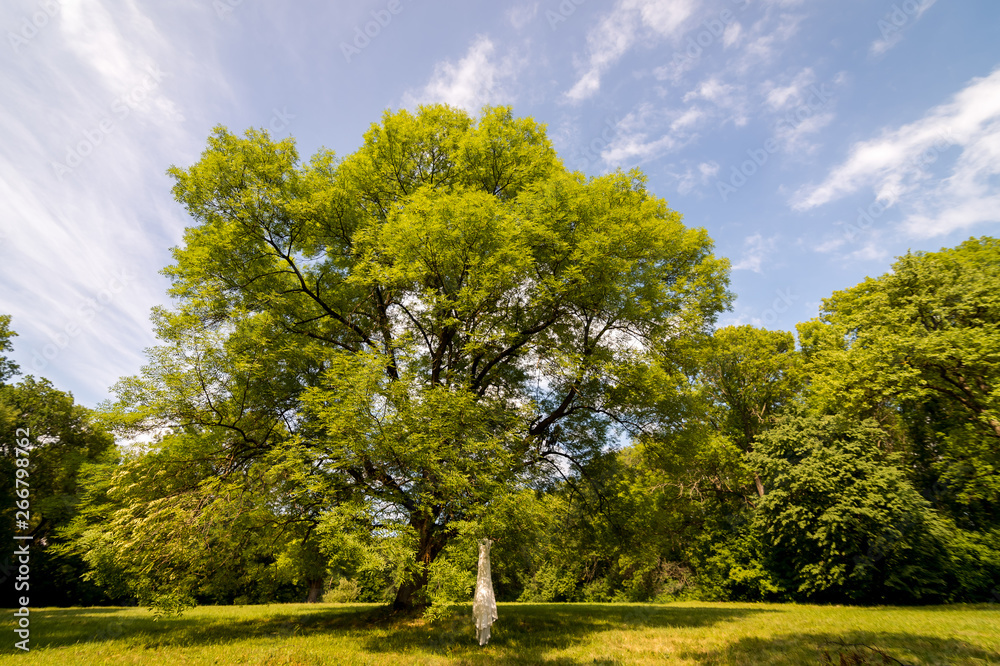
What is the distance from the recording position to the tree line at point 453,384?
29.6 ft

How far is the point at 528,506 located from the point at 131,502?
979 cm

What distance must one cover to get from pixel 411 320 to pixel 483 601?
8.29 m

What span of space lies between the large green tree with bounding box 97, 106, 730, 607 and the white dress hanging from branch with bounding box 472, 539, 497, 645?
1.06 metres

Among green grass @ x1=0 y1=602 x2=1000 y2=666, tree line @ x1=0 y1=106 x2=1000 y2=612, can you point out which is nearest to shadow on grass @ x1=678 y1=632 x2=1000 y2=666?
green grass @ x1=0 y1=602 x2=1000 y2=666

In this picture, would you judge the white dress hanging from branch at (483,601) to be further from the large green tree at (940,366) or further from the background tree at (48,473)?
the background tree at (48,473)

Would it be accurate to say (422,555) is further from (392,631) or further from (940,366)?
(940,366)

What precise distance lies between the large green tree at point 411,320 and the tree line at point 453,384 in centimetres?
8

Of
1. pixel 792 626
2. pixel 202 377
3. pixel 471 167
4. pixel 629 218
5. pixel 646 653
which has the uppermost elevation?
pixel 471 167

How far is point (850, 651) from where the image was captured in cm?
679

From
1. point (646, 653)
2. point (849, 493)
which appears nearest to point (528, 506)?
point (646, 653)

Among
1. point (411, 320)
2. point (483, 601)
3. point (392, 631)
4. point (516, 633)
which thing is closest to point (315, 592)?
point (392, 631)

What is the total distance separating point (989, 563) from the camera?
17219 mm

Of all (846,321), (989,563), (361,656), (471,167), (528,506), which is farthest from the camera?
(846,321)

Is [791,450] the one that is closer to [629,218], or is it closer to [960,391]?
[960,391]
